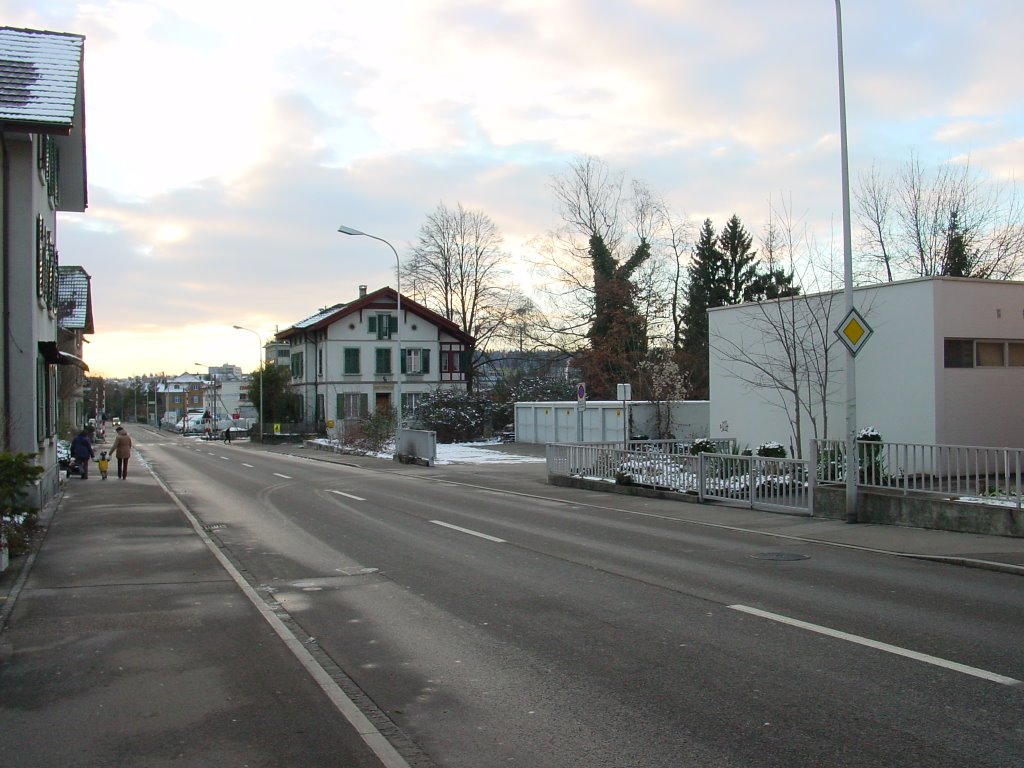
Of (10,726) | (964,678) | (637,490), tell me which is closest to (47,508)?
(637,490)

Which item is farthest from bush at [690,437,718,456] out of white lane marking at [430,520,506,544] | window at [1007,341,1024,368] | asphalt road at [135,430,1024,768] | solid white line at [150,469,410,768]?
solid white line at [150,469,410,768]

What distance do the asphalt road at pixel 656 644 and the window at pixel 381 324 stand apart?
174 ft

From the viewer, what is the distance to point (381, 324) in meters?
66.9

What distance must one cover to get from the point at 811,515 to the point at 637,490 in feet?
18.5

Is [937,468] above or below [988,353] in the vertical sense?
below

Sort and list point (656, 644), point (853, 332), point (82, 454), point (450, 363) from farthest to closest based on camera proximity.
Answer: point (450, 363)
point (82, 454)
point (853, 332)
point (656, 644)

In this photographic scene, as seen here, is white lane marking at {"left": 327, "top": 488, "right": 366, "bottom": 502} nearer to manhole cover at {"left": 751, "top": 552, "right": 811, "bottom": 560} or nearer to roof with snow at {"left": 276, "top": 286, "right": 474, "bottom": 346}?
manhole cover at {"left": 751, "top": 552, "right": 811, "bottom": 560}

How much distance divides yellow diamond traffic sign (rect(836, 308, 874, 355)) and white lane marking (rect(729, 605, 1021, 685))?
784 centimetres

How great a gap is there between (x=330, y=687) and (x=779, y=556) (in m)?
7.34

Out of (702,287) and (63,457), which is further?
(702,287)

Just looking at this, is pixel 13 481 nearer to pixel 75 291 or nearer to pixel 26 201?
pixel 26 201

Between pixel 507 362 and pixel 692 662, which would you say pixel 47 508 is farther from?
pixel 507 362

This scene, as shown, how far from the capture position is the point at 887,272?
1610 inches

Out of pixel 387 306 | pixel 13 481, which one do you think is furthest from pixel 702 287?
pixel 13 481
